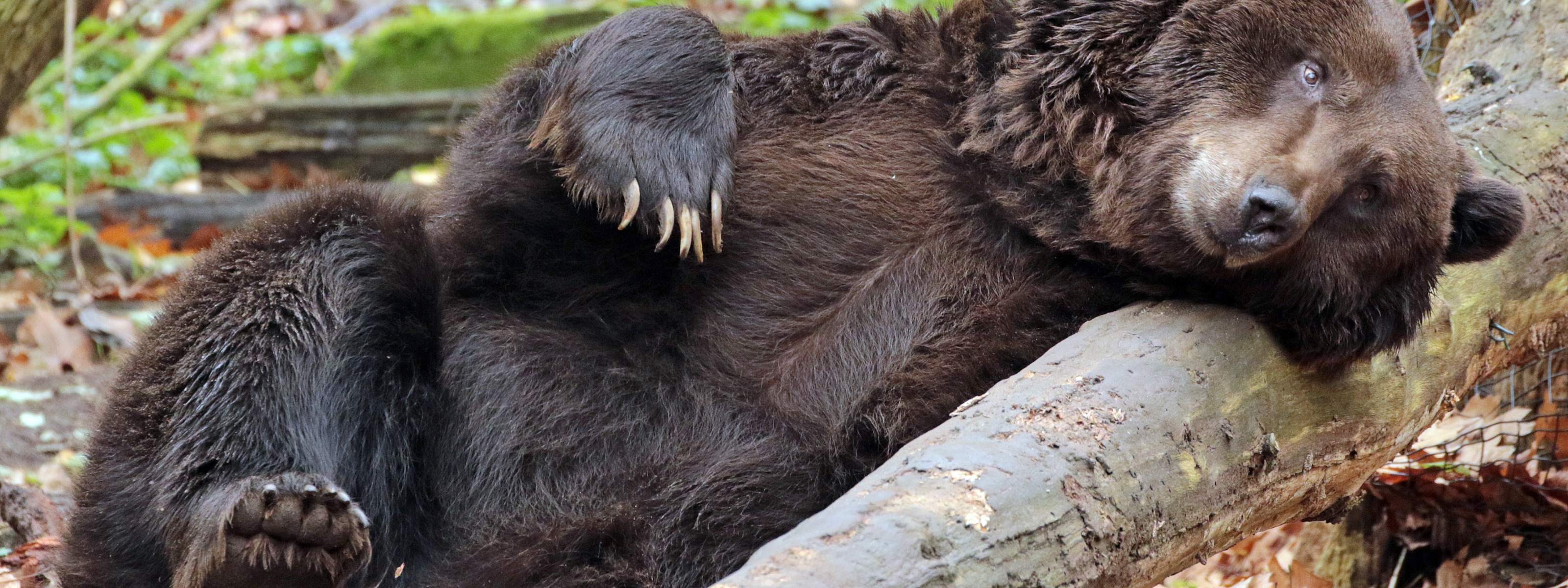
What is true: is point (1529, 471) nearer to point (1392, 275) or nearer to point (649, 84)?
point (1392, 275)

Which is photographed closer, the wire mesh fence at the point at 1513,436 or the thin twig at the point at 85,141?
the wire mesh fence at the point at 1513,436

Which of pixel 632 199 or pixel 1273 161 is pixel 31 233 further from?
pixel 1273 161

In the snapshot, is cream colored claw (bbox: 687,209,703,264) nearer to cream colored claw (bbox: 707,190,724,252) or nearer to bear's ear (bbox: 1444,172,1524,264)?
cream colored claw (bbox: 707,190,724,252)

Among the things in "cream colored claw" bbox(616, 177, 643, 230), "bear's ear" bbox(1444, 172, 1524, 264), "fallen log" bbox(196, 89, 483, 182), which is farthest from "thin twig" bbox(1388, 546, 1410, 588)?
"fallen log" bbox(196, 89, 483, 182)

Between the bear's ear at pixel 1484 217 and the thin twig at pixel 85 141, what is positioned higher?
the bear's ear at pixel 1484 217

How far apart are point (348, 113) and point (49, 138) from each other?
8.05ft

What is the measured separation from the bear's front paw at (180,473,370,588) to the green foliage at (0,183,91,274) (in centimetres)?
596

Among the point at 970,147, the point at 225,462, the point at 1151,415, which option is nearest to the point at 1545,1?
the point at 970,147

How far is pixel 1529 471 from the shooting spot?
4.81m

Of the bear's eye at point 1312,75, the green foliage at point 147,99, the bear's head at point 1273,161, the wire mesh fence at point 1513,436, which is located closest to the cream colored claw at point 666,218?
the bear's head at point 1273,161

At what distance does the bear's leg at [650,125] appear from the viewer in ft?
11.5

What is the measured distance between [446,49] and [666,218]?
851 centimetres

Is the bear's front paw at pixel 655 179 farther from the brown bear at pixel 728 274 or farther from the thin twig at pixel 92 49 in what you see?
the thin twig at pixel 92 49

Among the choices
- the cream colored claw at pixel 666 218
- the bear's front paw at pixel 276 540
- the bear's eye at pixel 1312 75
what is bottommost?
the bear's front paw at pixel 276 540
